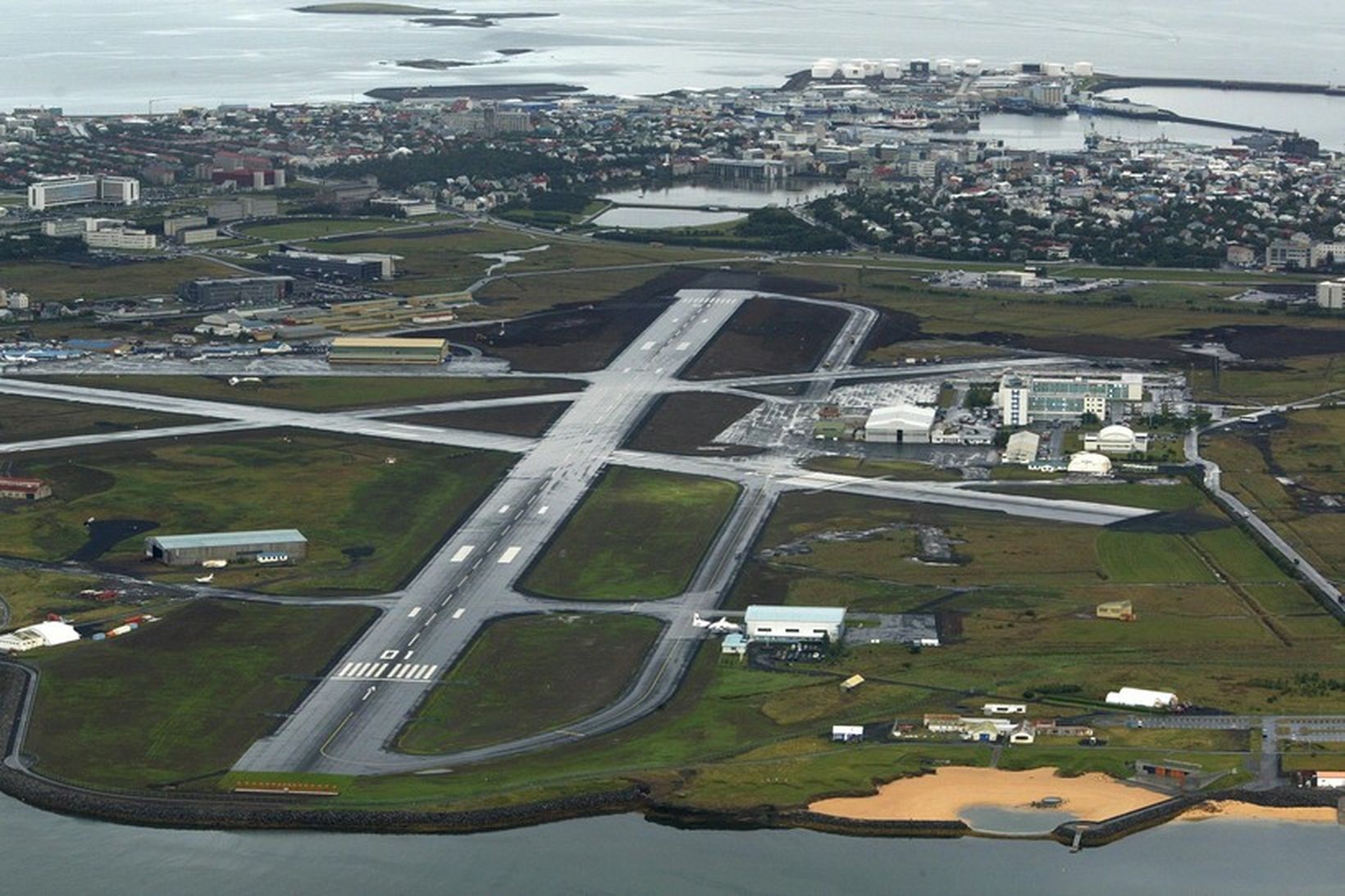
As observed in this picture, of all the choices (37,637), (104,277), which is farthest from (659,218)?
(37,637)

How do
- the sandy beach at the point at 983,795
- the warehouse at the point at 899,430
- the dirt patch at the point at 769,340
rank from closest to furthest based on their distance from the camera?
the sandy beach at the point at 983,795, the warehouse at the point at 899,430, the dirt patch at the point at 769,340

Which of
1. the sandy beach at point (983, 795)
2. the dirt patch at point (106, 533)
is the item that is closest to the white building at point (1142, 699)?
the sandy beach at point (983, 795)

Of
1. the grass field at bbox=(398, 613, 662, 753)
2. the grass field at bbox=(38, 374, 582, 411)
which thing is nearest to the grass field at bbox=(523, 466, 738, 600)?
the grass field at bbox=(398, 613, 662, 753)

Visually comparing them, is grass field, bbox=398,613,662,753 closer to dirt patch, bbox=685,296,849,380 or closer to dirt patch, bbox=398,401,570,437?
dirt patch, bbox=398,401,570,437

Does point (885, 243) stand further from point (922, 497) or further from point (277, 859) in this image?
point (277, 859)

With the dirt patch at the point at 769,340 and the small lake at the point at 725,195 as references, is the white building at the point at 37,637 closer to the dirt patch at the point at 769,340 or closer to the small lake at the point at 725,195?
the dirt patch at the point at 769,340

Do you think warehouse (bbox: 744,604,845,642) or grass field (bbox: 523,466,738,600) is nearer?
warehouse (bbox: 744,604,845,642)
